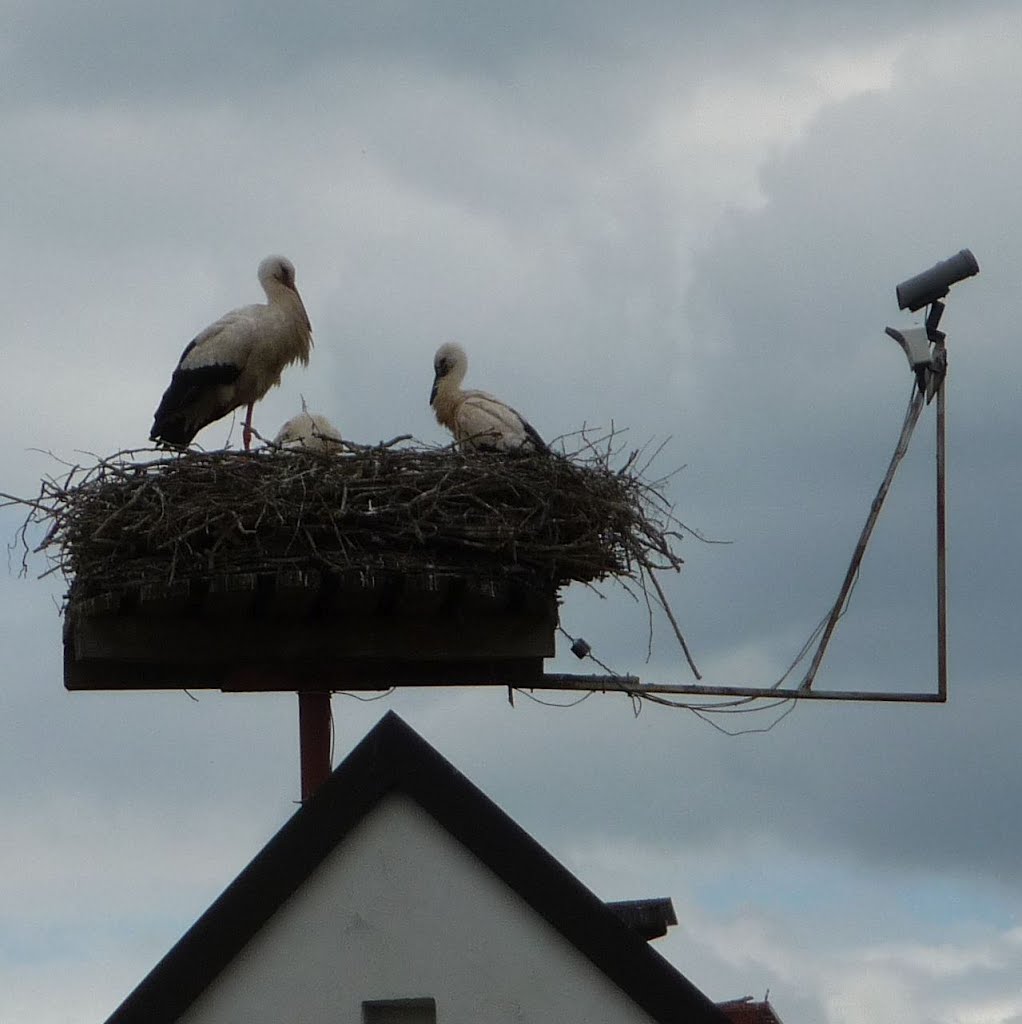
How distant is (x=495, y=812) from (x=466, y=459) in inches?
90.1

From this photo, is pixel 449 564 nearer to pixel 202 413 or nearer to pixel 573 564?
pixel 573 564

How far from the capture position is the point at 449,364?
470 inches

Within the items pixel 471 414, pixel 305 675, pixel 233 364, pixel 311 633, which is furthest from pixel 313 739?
pixel 233 364

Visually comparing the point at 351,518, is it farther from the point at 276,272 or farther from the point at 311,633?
the point at 276,272

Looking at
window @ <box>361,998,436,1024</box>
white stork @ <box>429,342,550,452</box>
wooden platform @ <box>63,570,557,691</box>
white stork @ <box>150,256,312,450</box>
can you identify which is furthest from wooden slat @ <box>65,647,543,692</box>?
white stork @ <box>150,256,312,450</box>

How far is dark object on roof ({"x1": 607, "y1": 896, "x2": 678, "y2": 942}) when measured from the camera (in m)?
7.77

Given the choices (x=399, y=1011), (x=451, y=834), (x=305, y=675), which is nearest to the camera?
(x=399, y=1011)

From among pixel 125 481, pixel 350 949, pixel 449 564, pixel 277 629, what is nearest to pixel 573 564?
pixel 449 564

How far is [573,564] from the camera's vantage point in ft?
28.1

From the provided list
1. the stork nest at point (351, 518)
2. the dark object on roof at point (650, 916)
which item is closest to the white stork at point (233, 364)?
the stork nest at point (351, 518)

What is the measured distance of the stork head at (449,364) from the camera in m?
11.8

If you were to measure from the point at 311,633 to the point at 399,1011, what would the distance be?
1.88 meters

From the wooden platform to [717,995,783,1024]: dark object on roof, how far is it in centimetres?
163

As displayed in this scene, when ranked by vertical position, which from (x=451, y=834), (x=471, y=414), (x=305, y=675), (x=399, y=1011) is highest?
(x=471, y=414)
